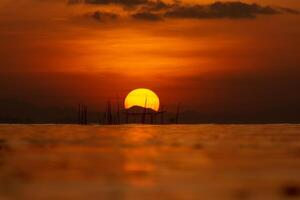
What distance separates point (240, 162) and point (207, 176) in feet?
8.50

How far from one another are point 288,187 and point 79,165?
166 inches

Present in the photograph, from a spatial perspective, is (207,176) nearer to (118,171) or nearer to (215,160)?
(118,171)

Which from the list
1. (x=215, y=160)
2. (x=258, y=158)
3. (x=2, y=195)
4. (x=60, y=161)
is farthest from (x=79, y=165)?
(x=2, y=195)

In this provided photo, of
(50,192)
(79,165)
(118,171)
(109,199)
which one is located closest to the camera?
(109,199)

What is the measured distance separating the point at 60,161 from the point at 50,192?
475 centimetres

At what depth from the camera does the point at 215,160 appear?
40.2 feet

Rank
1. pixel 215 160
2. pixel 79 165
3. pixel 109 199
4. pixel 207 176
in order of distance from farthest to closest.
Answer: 1. pixel 215 160
2. pixel 79 165
3. pixel 207 176
4. pixel 109 199

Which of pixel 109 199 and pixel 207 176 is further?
pixel 207 176

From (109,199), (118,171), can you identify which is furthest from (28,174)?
(109,199)

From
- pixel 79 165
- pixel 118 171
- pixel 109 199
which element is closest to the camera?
pixel 109 199

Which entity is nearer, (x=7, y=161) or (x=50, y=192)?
(x=50, y=192)

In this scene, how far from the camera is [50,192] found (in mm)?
7555

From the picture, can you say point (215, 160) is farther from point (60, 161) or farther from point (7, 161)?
point (7, 161)

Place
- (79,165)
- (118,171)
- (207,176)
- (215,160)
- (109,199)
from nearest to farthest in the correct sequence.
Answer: (109,199), (207,176), (118,171), (79,165), (215,160)
